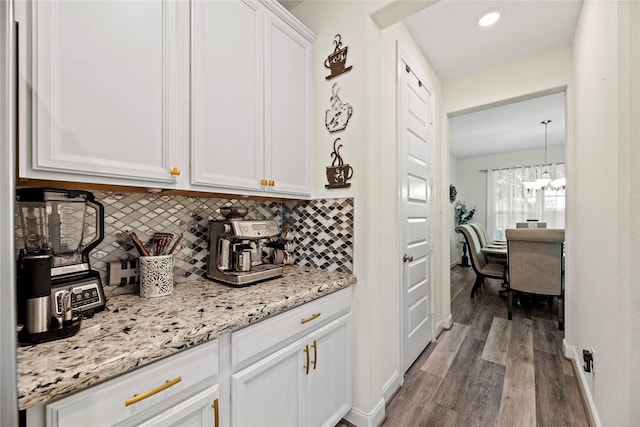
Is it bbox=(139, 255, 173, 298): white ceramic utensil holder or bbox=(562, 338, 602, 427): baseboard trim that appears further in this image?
bbox=(562, 338, 602, 427): baseboard trim

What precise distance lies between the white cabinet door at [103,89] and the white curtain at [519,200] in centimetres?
737

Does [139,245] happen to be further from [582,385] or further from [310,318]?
[582,385]

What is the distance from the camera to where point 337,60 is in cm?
169

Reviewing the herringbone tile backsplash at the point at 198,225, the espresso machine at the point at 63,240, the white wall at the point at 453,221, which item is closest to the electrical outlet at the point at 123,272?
the herringbone tile backsplash at the point at 198,225

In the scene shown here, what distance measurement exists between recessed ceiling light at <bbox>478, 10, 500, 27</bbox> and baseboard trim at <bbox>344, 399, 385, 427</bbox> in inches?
109

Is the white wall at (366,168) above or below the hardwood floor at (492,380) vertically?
above

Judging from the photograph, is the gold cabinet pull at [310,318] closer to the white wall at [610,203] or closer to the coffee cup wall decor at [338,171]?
the coffee cup wall decor at [338,171]

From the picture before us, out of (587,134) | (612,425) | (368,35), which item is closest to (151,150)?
(368,35)

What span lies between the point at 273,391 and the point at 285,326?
0.84ft

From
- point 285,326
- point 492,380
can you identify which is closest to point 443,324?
point 492,380

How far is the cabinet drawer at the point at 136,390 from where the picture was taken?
0.64 m

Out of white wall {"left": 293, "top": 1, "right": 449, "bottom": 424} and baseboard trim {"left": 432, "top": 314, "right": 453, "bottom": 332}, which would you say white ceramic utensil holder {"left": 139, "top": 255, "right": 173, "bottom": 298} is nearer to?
white wall {"left": 293, "top": 1, "right": 449, "bottom": 424}

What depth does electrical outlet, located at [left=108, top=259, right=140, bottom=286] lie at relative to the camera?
47.8 inches

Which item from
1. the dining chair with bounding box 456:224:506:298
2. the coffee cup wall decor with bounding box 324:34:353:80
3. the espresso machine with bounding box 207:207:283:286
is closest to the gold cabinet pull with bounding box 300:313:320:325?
the espresso machine with bounding box 207:207:283:286
